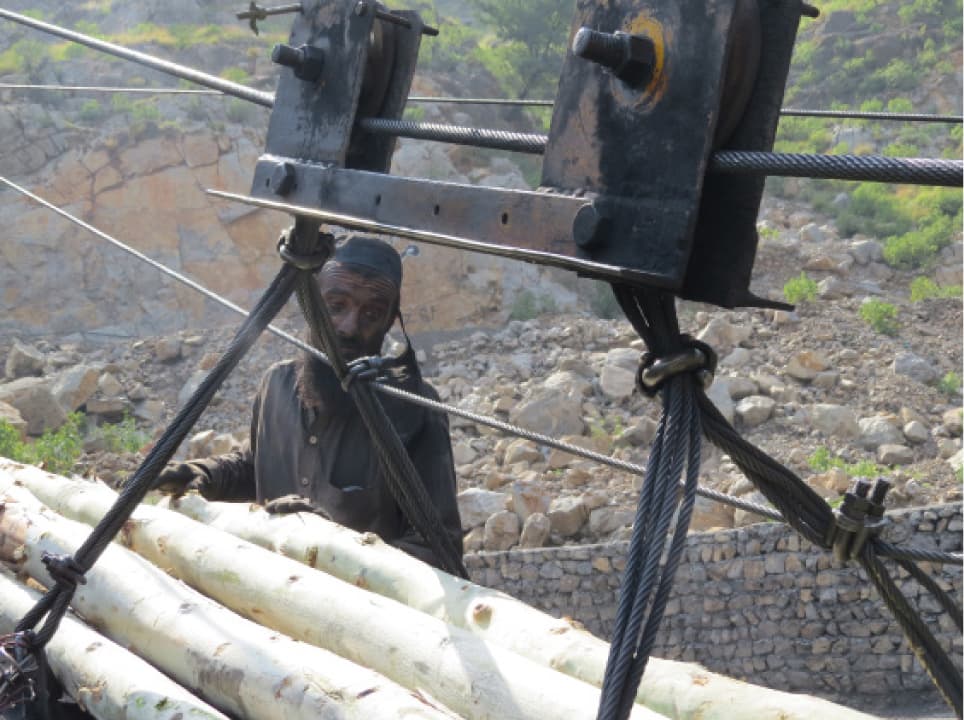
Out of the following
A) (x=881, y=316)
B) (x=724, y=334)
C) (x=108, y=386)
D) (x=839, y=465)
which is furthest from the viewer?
(x=881, y=316)

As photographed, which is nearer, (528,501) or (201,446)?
(528,501)

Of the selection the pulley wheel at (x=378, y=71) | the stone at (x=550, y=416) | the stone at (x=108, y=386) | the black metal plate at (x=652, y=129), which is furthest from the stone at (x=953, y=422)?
the black metal plate at (x=652, y=129)

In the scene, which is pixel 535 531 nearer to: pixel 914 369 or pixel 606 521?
pixel 606 521

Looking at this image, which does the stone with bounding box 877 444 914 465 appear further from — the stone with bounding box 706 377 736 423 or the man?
the man

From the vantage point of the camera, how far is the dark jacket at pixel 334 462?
13.5 feet

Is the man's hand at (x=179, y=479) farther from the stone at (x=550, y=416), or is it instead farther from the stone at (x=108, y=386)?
the stone at (x=108, y=386)

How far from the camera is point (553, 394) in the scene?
38.4 ft

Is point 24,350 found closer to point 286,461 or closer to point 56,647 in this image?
point 286,461

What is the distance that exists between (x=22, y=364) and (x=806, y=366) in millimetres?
8398

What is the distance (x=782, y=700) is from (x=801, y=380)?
11.0m

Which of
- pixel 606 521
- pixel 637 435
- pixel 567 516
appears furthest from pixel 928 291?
pixel 567 516

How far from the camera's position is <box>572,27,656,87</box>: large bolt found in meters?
1.61

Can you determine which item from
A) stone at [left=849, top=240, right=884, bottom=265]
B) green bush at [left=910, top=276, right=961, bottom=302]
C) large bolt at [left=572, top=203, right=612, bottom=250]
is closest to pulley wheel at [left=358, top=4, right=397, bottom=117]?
large bolt at [left=572, top=203, right=612, bottom=250]

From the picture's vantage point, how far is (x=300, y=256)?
2.60 m
